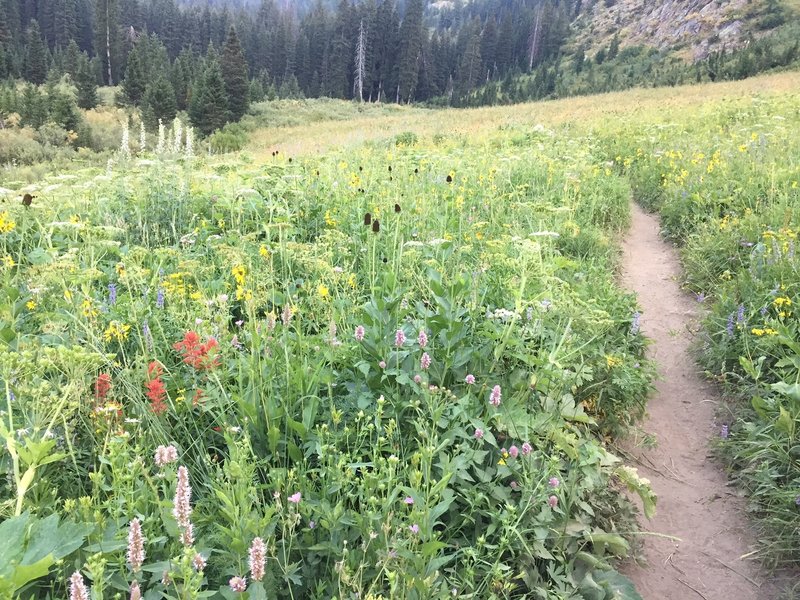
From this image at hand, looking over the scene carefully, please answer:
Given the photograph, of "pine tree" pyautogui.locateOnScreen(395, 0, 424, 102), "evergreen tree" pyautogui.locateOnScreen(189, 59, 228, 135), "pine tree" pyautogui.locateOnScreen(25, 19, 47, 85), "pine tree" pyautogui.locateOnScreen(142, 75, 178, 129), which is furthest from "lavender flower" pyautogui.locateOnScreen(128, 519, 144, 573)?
"pine tree" pyautogui.locateOnScreen(395, 0, 424, 102)

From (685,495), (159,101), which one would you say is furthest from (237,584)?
(159,101)

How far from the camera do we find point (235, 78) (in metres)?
51.0

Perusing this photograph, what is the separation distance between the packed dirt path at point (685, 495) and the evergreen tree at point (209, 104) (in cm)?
4661

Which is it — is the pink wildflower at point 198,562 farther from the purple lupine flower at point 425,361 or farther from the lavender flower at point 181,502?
the purple lupine flower at point 425,361

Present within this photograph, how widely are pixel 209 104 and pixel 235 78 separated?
7267 millimetres

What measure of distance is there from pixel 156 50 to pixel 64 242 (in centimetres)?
7455

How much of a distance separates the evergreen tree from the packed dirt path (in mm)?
46613

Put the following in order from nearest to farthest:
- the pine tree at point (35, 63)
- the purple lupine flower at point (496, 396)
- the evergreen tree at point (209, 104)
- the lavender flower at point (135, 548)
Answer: the lavender flower at point (135, 548) < the purple lupine flower at point (496, 396) < the evergreen tree at point (209, 104) < the pine tree at point (35, 63)

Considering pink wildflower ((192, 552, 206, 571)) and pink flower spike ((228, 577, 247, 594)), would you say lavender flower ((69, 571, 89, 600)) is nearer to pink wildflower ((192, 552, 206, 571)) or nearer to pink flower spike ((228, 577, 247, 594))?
pink wildflower ((192, 552, 206, 571))

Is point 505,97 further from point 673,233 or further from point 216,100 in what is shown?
point 673,233

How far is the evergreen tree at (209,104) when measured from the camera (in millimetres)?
44969

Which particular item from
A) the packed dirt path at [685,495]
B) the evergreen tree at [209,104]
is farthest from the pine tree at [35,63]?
the packed dirt path at [685,495]

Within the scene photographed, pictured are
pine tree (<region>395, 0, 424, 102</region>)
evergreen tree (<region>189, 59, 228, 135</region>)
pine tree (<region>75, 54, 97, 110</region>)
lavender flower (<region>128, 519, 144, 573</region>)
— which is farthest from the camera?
pine tree (<region>395, 0, 424, 102</region>)

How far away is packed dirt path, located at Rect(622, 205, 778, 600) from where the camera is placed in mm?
3002
